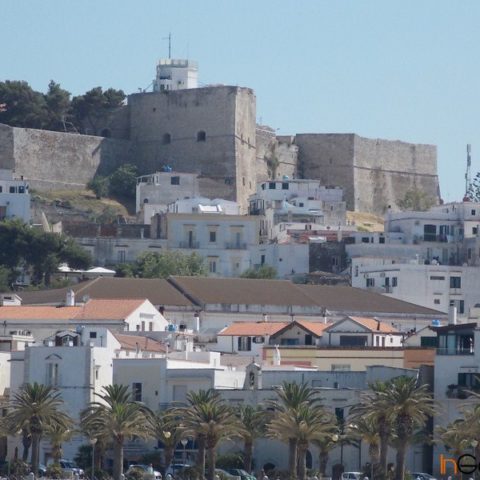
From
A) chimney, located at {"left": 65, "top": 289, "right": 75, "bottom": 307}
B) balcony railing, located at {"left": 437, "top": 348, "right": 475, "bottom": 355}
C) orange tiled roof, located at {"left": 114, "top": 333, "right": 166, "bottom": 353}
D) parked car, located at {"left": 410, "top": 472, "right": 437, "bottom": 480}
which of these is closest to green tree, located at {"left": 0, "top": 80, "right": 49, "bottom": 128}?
chimney, located at {"left": 65, "top": 289, "right": 75, "bottom": 307}

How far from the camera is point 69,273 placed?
119562 mm

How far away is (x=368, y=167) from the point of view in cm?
15050

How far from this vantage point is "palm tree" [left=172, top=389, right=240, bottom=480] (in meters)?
68.7

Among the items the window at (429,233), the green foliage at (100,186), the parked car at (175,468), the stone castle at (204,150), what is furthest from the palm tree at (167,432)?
the green foliage at (100,186)

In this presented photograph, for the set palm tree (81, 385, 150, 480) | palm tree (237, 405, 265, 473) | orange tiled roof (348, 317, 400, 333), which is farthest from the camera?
orange tiled roof (348, 317, 400, 333)

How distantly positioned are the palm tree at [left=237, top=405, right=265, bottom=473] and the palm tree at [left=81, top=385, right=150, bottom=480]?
9.21 ft

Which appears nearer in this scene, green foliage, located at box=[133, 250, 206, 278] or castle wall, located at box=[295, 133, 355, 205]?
green foliage, located at box=[133, 250, 206, 278]

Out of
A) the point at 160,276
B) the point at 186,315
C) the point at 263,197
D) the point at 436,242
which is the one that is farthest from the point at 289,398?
the point at 263,197

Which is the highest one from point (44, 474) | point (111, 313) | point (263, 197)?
point (263, 197)

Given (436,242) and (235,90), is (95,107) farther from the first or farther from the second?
(436,242)

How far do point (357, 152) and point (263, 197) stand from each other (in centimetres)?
1616

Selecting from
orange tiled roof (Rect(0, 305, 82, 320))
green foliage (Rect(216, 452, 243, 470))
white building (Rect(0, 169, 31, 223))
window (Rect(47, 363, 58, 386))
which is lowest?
green foliage (Rect(216, 452, 243, 470))

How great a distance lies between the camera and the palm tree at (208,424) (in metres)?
68.7

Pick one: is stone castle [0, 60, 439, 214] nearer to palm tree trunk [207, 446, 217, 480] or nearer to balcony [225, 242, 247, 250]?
balcony [225, 242, 247, 250]
